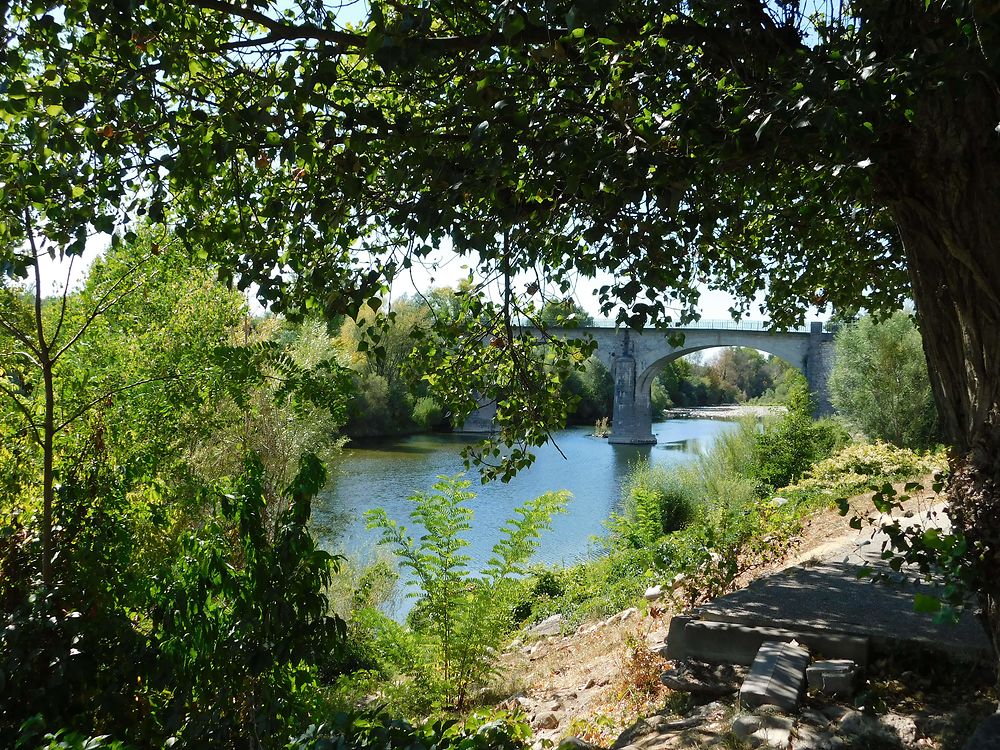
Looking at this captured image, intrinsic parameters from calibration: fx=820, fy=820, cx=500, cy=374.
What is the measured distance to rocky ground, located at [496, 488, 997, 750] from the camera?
9.64 ft

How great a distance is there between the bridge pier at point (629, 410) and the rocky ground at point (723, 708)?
30.3 m

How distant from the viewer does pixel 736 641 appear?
3984 mm

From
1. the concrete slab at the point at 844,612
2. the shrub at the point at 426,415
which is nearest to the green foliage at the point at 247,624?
the concrete slab at the point at 844,612

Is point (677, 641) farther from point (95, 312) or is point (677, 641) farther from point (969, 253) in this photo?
point (95, 312)

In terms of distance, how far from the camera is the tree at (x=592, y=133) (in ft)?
8.32

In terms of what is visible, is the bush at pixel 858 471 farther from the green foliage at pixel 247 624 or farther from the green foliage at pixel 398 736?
the green foliage at pixel 247 624

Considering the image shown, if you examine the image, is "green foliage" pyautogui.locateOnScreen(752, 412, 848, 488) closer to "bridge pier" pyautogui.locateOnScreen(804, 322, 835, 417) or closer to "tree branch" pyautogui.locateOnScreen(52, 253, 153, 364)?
"tree branch" pyautogui.locateOnScreen(52, 253, 153, 364)

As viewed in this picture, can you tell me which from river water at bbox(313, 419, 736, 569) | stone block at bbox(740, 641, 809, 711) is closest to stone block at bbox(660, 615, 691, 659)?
stone block at bbox(740, 641, 809, 711)

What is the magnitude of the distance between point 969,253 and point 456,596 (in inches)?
157

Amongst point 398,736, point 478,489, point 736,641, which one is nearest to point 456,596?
point 736,641

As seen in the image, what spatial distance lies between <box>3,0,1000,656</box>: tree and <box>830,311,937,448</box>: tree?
16696 mm

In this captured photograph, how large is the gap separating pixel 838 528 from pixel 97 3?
744cm

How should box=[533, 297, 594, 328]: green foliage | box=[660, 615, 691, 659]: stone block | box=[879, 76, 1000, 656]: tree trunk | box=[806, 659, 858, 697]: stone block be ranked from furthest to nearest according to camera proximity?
box=[660, 615, 691, 659]: stone block
box=[533, 297, 594, 328]: green foliage
box=[806, 659, 858, 697]: stone block
box=[879, 76, 1000, 656]: tree trunk

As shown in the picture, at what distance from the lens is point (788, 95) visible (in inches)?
93.7
